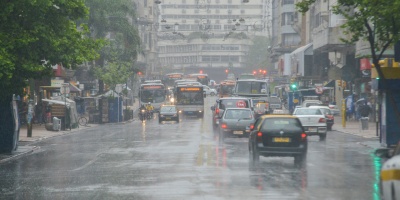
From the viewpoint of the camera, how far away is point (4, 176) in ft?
77.9

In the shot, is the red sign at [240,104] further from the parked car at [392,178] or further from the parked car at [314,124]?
the parked car at [392,178]

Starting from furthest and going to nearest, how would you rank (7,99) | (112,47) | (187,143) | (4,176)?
1. (112,47)
2. (187,143)
3. (7,99)
4. (4,176)

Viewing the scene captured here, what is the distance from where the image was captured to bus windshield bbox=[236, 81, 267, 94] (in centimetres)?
7250

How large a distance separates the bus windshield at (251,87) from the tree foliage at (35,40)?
39719 mm

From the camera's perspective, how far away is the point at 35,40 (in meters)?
30.2

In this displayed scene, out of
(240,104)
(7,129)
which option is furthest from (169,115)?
(7,129)

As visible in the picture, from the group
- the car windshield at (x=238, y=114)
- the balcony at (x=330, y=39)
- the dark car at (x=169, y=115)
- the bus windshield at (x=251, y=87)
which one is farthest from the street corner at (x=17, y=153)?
the bus windshield at (x=251, y=87)

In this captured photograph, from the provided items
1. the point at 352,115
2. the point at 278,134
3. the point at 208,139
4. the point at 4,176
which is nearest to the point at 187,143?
the point at 208,139

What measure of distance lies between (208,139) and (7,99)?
37.7 ft

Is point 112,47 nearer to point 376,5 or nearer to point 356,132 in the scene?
point 356,132

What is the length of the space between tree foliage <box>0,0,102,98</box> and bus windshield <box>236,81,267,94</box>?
3972cm

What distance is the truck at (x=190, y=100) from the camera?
80.6 metres

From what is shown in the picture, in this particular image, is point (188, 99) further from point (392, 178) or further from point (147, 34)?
point (147, 34)

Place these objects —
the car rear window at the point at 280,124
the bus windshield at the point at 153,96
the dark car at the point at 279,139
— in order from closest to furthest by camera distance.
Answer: the dark car at the point at 279,139
the car rear window at the point at 280,124
the bus windshield at the point at 153,96
